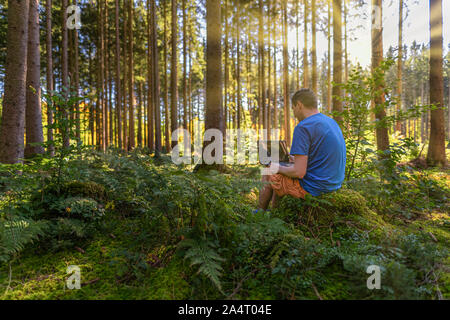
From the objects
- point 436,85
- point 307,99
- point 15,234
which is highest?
point 436,85

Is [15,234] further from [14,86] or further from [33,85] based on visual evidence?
[33,85]

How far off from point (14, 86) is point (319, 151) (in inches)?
238

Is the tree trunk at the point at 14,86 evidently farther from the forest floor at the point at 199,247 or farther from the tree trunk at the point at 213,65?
the tree trunk at the point at 213,65

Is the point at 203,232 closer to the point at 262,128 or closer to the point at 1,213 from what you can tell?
the point at 1,213

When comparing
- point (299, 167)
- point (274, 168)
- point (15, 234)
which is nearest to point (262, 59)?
point (274, 168)

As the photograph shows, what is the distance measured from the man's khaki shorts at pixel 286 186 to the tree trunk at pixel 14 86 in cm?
514

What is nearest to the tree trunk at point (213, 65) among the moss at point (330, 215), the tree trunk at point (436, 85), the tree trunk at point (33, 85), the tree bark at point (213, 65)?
the tree bark at point (213, 65)

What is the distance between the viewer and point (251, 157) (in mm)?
12523

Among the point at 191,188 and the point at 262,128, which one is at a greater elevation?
the point at 262,128

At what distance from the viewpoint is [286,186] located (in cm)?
320

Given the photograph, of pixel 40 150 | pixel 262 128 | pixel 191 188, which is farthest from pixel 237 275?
pixel 262 128

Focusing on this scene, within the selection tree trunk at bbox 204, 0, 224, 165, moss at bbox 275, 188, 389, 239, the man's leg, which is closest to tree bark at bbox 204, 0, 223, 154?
tree trunk at bbox 204, 0, 224, 165

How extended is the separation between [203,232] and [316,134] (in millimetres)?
1857

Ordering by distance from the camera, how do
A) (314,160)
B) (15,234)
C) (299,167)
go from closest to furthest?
(15,234)
(299,167)
(314,160)
